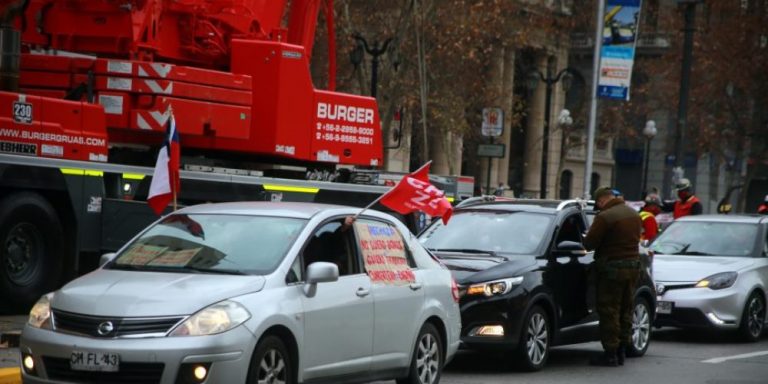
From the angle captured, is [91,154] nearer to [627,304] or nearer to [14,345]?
[14,345]

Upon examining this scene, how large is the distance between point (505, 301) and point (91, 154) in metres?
4.99

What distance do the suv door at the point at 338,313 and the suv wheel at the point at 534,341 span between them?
3020 millimetres

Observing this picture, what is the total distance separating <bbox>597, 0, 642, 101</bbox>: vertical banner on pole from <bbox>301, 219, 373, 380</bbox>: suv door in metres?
20.5

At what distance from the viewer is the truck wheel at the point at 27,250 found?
14797 mm

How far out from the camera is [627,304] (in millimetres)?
14438

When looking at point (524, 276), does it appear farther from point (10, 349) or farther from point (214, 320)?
point (214, 320)

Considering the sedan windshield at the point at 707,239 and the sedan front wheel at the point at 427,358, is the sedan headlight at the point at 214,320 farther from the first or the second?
the sedan windshield at the point at 707,239

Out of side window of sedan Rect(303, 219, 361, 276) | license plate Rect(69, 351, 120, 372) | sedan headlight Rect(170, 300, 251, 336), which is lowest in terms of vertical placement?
license plate Rect(69, 351, 120, 372)

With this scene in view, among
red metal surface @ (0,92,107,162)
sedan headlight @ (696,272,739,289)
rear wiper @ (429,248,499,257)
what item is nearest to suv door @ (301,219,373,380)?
rear wiper @ (429,248,499,257)

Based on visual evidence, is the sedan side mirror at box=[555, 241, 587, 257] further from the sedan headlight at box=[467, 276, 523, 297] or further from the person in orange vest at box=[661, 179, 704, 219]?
the person in orange vest at box=[661, 179, 704, 219]

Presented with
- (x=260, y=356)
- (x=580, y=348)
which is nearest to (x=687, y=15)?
(x=580, y=348)

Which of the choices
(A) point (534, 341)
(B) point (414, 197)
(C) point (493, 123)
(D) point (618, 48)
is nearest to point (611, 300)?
(A) point (534, 341)

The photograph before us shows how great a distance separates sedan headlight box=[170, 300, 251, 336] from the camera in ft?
29.1

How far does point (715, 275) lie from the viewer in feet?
57.2
